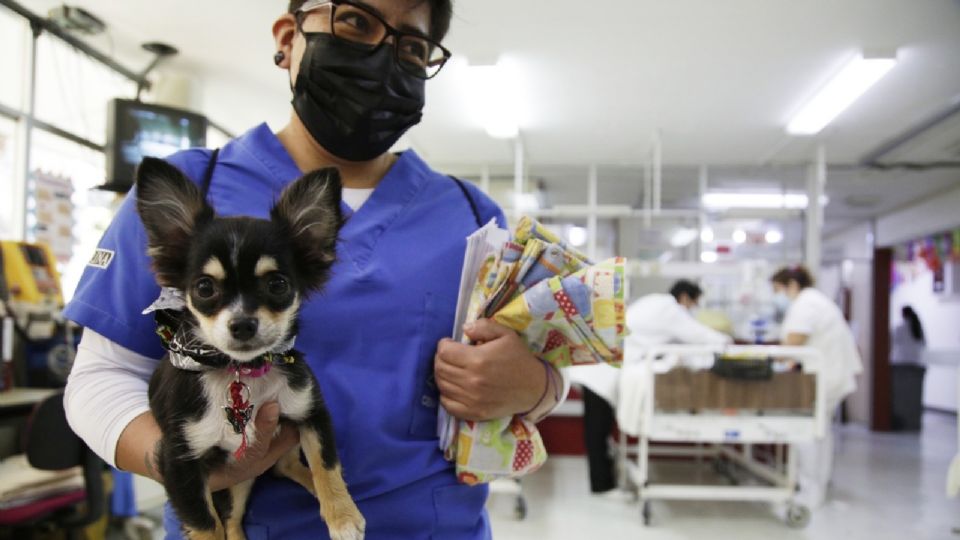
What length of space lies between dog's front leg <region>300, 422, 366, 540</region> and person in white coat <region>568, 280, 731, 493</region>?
13.7ft

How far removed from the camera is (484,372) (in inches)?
37.7

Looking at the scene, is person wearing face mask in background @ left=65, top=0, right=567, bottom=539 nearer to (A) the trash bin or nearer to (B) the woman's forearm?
(B) the woman's forearm

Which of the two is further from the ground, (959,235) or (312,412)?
(959,235)

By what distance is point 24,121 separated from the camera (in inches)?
176

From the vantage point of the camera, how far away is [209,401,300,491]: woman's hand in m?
0.79

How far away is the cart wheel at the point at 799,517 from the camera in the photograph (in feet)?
14.8

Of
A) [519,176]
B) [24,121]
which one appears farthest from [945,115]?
[24,121]

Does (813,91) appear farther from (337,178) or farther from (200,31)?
(337,178)

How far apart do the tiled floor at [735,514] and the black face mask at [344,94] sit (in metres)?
3.78

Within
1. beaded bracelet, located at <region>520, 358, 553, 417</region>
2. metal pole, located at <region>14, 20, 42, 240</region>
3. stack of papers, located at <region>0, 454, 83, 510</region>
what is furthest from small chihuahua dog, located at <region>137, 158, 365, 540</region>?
metal pole, located at <region>14, 20, 42, 240</region>

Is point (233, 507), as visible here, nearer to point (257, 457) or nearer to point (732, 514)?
point (257, 457)

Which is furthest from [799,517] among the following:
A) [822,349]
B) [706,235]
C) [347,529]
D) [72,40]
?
[72,40]

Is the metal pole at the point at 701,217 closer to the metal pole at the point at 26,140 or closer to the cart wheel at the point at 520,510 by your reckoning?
the cart wheel at the point at 520,510

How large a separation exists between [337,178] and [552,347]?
0.49m
